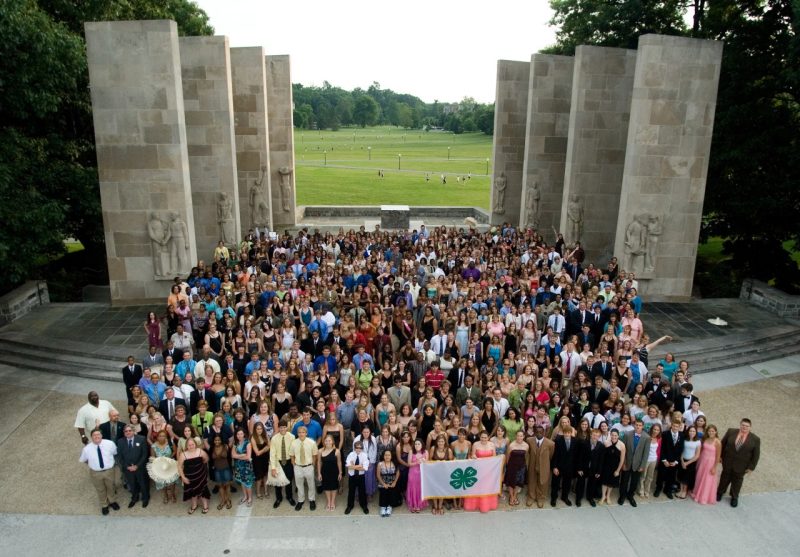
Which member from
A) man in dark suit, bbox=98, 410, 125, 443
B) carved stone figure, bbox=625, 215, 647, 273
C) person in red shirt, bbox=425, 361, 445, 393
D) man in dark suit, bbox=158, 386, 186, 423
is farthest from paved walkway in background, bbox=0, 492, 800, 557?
carved stone figure, bbox=625, 215, 647, 273

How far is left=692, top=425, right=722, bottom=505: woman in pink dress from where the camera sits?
9.23 m

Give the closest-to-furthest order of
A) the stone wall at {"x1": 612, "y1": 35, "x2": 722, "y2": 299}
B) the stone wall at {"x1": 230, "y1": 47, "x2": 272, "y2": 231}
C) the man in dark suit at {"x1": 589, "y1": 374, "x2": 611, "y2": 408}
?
the man in dark suit at {"x1": 589, "y1": 374, "x2": 611, "y2": 408} < the stone wall at {"x1": 612, "y1": 35, "x2": 722, "y2": 299} < the stone wall at {"x1": 230, "y1": 47, "x2": 272, "y2": 231}

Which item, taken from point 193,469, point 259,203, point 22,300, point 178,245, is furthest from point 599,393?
point 259,203

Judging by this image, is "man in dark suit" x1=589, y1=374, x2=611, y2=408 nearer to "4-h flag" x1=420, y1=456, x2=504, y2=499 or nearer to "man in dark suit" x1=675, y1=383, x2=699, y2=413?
"man in dark suit" x1=675, y1=383, x2=699, y2=413

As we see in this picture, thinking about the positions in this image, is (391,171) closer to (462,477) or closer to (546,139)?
(546,139)

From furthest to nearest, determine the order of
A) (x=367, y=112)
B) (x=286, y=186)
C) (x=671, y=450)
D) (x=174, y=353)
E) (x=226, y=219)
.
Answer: (x=367, y=112) < (x=286, y=186) < (x=226, y=219) < (x=174, y=353) < (x=671, y=450)

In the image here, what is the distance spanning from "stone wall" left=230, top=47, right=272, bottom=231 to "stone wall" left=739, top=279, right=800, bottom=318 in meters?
17.3

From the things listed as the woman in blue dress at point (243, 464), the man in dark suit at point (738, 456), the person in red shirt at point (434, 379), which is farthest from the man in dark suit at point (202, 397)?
the man in dark suit at point (738, 456)

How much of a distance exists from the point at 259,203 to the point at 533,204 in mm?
11226

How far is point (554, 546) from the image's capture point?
861 centimetres

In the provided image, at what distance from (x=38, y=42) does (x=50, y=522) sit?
10.8 m

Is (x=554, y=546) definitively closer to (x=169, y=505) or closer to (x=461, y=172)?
(x=169, y=505)

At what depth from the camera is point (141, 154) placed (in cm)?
1725

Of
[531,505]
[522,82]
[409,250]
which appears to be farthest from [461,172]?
[531,505]
